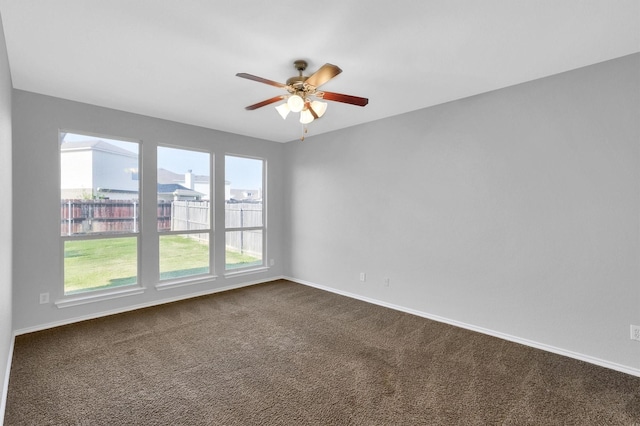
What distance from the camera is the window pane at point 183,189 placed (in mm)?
4250

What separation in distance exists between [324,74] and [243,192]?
335cm

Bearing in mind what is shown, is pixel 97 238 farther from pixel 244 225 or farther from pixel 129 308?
pixel 244 225

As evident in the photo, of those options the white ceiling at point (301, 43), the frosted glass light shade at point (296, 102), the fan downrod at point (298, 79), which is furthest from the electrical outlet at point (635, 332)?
the fan downrod at point (298, 79)

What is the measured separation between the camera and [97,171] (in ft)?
12.2

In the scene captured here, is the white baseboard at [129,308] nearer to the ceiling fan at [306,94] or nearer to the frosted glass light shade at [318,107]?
the ceiling fan at [306,94]

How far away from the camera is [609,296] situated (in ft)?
8.28

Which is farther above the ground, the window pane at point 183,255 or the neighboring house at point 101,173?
the neighboring house at point 101,173

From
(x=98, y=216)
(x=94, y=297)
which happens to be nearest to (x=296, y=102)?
(x=98, y=216)

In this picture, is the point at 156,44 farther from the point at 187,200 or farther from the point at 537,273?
the point at 537,273

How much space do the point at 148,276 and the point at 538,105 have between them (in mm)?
4920

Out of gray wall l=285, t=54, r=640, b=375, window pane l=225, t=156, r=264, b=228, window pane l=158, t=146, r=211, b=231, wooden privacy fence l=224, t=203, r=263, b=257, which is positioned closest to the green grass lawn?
window pane l=158, t=146, r=211, b=231

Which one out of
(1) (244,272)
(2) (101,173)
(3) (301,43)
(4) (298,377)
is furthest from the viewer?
(1) (244,272)

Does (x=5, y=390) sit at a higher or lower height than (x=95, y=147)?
lower

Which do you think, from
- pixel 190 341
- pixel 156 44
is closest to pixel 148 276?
pixel 190 341
